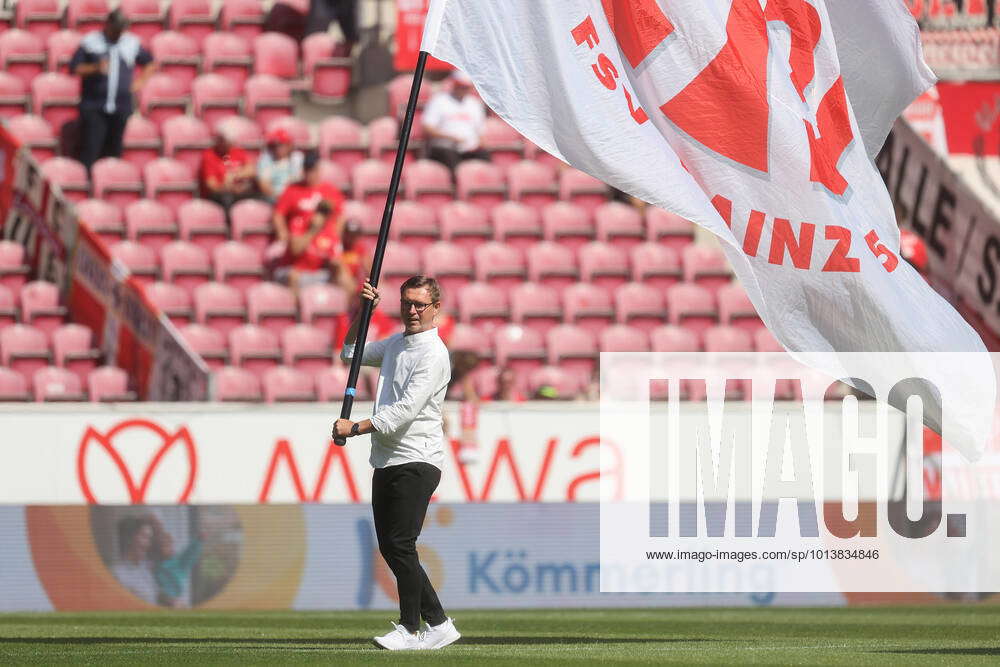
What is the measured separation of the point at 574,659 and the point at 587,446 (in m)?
7.11

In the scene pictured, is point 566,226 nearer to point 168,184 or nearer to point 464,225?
point 464,225

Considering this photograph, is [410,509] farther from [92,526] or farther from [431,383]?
[92,526]

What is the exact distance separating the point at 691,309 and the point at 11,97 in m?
7.97

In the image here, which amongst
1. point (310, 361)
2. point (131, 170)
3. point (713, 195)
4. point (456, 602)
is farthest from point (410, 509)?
point (131, 170)

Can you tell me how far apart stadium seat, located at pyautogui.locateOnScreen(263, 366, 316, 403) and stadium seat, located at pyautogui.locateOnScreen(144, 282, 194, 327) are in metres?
1.47

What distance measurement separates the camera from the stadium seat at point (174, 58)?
862 inches

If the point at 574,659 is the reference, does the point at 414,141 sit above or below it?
above

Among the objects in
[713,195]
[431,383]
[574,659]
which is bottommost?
[574,659]

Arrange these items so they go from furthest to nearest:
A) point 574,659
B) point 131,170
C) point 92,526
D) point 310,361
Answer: point 131,170
point 310,361
point 92,526
point 574,659

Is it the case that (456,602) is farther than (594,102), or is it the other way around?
(456,602)

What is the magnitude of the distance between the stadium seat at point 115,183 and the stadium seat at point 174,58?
1754mm

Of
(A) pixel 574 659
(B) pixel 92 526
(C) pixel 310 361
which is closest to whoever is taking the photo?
(A) pixel 574 659

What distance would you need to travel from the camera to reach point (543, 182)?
2158 centimetres

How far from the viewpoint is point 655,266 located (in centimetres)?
2083
